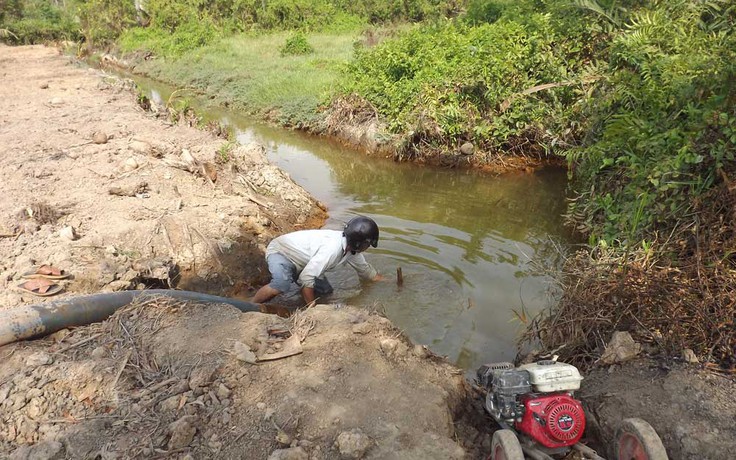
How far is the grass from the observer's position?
1306 centimetres

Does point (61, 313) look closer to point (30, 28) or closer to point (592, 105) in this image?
point (592, 105)

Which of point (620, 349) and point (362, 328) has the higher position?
point (620, 349)

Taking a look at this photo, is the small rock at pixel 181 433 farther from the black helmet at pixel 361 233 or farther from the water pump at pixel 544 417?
the black helmet at pixel 361 233

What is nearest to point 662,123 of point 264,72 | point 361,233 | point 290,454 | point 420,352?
point 361,233

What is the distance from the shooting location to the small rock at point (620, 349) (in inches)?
136

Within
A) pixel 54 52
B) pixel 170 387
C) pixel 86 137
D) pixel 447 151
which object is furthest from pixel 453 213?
pixel 54 52

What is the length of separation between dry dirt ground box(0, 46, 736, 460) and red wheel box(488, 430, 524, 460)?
0.18m

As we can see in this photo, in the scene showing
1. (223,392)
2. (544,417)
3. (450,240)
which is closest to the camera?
(544,417)

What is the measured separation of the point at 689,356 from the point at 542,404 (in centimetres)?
122

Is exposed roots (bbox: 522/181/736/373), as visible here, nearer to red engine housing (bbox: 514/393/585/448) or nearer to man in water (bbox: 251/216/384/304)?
red engine housing (bbox: 514/393/585/448)

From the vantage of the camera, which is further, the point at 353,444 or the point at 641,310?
the point at 641,310

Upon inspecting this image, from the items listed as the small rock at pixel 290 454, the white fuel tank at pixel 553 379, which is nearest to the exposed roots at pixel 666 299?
the white fuel tank at pixel 553 379

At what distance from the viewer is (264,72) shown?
16.9 m

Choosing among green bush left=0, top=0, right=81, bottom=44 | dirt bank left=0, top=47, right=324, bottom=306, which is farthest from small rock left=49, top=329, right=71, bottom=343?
green bush left=0, top=0, right=81, bottom=44
